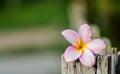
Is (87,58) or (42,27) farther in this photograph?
(42,27)

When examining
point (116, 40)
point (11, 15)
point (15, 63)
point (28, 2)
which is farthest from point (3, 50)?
point (28, 2)

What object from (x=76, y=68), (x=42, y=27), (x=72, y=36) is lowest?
(x=76, y=68)

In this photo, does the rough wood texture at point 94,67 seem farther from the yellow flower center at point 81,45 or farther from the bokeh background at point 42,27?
the bokeh background at point 42,27

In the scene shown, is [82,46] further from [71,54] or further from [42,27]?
[42,27]

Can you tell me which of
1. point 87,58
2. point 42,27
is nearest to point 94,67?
point 87,58

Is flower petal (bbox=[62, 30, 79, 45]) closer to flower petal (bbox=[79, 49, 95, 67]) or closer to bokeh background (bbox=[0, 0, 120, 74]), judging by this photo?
flower petal (bbox=[79, 49, 95, 67])

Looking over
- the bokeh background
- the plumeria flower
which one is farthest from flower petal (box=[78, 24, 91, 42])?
the bokeh background
